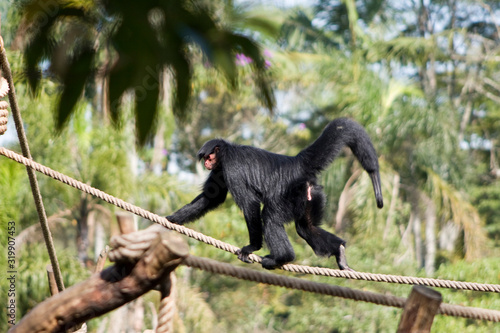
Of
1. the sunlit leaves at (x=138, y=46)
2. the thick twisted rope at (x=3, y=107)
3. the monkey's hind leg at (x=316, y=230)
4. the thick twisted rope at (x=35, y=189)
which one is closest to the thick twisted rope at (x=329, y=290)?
the sunlit leaves at (x=138, y=46)

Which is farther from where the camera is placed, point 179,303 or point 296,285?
point 179,303

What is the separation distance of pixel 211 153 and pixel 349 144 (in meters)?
1.18

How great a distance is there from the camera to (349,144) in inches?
182

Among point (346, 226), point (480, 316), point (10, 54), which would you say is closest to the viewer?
point (480, 316)

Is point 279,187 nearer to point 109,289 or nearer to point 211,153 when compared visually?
point 211,153

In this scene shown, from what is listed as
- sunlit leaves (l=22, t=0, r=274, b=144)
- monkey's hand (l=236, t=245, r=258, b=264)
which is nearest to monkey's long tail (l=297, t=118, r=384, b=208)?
monkey's hand (l=236, t=245, r=258, b=264)

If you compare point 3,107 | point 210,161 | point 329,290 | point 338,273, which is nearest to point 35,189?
point 3,107

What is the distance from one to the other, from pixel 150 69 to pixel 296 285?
4.25 ft

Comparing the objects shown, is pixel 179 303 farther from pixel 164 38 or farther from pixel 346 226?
pixel 164 38

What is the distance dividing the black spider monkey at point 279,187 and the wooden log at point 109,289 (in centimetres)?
197

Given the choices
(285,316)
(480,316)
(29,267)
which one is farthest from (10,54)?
(285,316)

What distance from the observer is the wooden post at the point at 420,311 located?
7.81 ft

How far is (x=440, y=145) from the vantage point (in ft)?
49.1

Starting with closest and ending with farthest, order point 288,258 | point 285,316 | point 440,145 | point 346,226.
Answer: point 288,258
point 440,145
point 346,226
point 285,316
